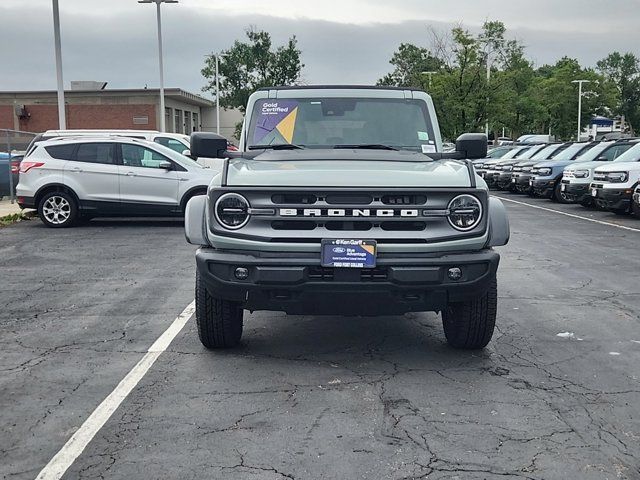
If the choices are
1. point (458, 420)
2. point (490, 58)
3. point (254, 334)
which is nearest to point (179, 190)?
point (254, 334)

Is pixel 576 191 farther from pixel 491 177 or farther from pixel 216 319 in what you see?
pixel 216 319

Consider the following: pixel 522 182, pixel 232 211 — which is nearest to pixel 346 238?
pixel 232 211

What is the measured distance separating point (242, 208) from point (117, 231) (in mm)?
9767

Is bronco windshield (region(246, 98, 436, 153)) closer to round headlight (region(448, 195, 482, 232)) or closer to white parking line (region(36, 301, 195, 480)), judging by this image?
round headlight (region(448, 195, 482, 232))

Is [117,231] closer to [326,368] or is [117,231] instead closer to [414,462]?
[326,368]

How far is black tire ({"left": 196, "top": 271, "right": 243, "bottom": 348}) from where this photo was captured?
5664mm

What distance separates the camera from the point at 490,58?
4172cm

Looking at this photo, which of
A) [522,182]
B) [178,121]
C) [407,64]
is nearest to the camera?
[522,182]

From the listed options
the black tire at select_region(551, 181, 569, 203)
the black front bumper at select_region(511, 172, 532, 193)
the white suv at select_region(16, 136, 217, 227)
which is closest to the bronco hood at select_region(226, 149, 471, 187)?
the white suv at select_region(16, 136, 217, 227)

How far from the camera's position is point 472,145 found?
21.0 feet

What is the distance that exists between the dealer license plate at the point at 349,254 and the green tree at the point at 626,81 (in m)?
90.7

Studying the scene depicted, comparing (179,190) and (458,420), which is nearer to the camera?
(458,420)

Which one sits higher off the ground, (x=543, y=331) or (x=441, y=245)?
(x=441, y=245)

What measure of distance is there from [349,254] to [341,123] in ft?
6.80
